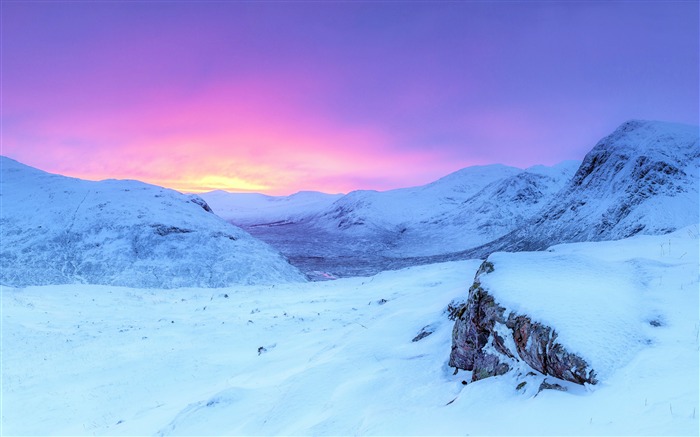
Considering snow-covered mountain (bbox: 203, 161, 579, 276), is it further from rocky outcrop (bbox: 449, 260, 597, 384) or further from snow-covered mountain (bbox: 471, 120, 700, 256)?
rocky outcrop (bbox: 449, 260, 597, 384)

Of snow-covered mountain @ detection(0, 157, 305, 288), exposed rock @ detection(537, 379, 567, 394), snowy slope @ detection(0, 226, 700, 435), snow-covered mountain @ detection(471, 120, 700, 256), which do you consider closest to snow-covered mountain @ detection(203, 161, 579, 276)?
snow-covered mountain @ detection(0, 157, 305, 288)

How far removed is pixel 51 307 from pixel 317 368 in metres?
20.0

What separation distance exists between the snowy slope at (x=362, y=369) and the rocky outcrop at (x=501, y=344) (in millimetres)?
194

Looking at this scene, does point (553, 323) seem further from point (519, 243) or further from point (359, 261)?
point (359, 261)

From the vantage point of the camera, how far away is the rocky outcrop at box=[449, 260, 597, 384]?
547 cm

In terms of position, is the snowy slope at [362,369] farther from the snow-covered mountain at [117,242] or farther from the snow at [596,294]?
the snow-covered mountain at [117,242]

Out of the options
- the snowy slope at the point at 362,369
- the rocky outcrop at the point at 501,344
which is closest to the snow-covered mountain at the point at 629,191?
the snowy slope at the point at 362,369

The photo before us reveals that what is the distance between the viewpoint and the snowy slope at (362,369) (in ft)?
16.5

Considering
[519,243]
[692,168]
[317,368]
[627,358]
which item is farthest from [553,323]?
[519,243]

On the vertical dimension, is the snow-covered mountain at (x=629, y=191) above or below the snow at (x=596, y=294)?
above

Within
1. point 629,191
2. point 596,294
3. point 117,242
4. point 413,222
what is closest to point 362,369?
point 596,294

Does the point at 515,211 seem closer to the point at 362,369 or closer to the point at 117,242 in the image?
the point at 117,242

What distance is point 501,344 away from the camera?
6.81 meters

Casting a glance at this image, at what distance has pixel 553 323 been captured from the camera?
5.93 meters
